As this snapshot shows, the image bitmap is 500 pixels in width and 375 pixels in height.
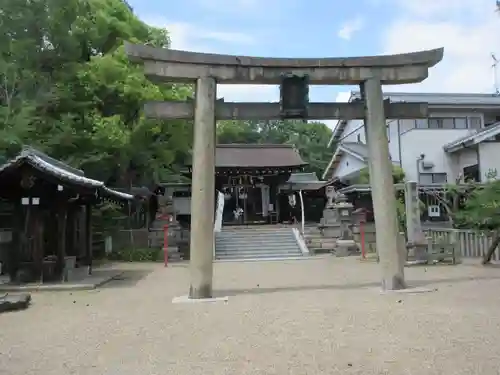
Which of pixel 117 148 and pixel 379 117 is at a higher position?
pixel 117 148

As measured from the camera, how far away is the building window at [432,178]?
2789 centimetres

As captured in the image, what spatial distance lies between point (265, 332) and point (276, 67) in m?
5.58

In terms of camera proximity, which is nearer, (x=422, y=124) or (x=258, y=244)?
(x=258, y=244)

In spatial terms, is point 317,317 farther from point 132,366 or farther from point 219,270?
point 219,270

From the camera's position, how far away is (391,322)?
22.1 feet

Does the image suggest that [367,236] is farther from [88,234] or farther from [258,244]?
[88,234]

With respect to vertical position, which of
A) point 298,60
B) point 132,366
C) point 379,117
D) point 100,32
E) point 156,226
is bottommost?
point 132,366

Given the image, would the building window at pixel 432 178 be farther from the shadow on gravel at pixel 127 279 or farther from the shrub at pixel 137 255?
the shadow on gravel at pixel 127 279

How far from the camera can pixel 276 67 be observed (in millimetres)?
9969

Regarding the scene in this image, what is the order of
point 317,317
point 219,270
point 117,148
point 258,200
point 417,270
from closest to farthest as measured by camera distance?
point 317,317 < point 417,270 < point 219,270 < point 117,148 < point 258,200

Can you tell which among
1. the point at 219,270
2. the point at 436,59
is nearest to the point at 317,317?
the point at 436,59

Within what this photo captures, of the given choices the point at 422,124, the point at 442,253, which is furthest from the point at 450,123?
the point at 442,253

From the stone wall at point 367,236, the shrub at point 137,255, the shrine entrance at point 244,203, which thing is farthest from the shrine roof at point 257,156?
the shrub at point 137,255

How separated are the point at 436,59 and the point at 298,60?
2.85 metres
